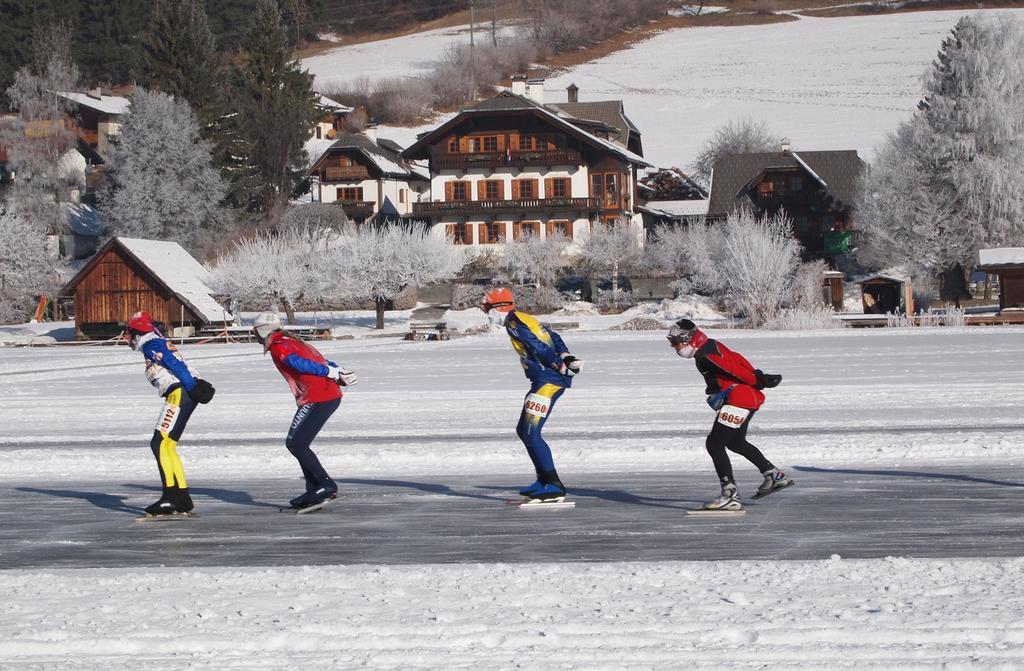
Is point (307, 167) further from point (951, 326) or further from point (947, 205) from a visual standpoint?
point (951, 326)

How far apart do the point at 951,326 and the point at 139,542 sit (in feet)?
145

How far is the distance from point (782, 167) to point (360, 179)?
29.3 metres

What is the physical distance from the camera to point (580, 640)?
7191mm

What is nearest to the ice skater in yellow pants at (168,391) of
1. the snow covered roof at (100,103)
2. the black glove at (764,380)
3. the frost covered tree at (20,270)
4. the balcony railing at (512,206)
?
the black glove at (764,380)

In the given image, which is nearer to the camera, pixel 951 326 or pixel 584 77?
pixel 951 326

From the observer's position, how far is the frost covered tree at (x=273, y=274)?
211ft

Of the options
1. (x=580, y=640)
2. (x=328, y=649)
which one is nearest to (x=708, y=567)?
(x=580, y=640)

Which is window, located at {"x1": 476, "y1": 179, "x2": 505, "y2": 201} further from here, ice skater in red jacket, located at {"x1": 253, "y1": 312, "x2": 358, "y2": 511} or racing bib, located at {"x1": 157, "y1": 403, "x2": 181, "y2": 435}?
racing bib, located at {"x1": 157, "y1": 403, "x2": 181, "y2": 435}

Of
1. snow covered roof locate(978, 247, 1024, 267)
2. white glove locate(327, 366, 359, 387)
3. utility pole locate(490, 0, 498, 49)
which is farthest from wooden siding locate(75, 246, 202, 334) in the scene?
utility pole locate(490, 0, 498, 49)

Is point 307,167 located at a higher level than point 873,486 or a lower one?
higher

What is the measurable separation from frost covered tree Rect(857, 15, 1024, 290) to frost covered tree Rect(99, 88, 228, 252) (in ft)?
131

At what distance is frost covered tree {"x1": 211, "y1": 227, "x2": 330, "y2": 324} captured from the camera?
6444 cm

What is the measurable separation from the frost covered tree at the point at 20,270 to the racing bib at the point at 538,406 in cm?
5995

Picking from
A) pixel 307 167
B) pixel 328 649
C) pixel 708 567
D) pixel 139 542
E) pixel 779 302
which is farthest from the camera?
pixel 307 167
